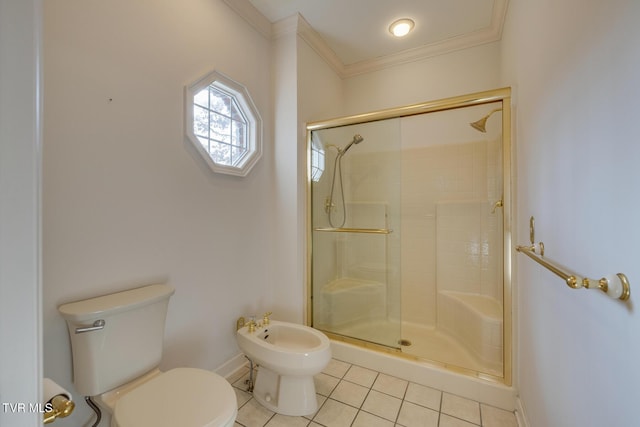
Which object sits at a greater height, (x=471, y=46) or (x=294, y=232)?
(x=471, y=46)

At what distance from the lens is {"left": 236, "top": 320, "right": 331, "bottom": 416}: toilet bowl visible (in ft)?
4.64

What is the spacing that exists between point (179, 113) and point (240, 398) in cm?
175

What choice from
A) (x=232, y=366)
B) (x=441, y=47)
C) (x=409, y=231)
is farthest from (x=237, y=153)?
(x=441, y=47)

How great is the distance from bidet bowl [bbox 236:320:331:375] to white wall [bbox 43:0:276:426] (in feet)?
0.98

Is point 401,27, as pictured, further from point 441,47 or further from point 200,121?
point 200,121

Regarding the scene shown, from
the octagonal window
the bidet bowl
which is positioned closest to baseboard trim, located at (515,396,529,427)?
the bidet bowl

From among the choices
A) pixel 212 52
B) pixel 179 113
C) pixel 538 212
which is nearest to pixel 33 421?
pixel 179 113

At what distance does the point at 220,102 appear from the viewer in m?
1.77

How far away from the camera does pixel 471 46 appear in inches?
90.1

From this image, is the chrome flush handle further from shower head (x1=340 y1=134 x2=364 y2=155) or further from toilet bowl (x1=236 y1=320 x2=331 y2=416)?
shower head (x1=340 y1=134 x2=364 y2=155)

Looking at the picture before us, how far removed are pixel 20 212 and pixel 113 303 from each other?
95cm

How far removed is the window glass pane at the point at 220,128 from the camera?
67.4 inches

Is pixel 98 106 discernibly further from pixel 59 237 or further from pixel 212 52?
pixel 212 52

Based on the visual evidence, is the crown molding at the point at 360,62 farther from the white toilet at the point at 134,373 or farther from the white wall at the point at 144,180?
the white toilet at the point at 134,373
